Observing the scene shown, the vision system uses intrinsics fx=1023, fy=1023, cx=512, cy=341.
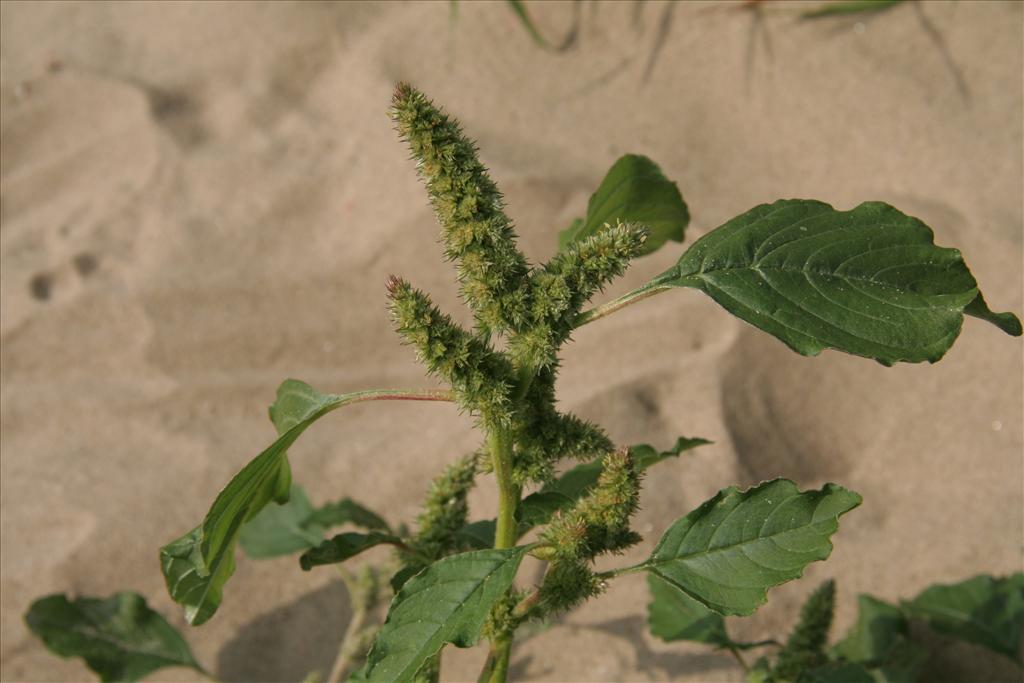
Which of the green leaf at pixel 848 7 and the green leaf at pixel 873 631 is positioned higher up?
the green leaf at pixel 848 7

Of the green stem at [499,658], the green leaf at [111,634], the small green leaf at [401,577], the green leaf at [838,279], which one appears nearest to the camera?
the green leaf at [838,279]

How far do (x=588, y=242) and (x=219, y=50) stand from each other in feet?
9.43

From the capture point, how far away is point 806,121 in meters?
3.46

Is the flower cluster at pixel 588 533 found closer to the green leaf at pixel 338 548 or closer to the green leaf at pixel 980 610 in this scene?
the green leaf at pixel 338 548

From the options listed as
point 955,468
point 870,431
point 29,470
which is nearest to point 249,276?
point 29,470

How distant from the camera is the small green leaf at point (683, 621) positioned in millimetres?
2084

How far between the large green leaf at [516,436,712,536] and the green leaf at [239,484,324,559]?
76 cm


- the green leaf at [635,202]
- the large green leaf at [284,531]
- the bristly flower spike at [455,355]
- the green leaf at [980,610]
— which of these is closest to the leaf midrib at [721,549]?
the bristly flower spike at [455,355]

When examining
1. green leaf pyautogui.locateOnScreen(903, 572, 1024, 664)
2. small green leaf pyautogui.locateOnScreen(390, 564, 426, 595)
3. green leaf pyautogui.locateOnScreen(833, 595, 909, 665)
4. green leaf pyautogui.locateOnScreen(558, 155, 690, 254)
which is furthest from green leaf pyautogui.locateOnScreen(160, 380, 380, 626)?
green leaf pyautogui.locateOnScreen(903, 572, 1024, 664)

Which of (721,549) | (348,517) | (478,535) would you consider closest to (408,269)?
(348,517)

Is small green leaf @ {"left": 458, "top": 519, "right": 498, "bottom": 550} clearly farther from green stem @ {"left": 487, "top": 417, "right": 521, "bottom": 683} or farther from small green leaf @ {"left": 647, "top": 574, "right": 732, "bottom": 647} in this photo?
small green leaf @ {"left": 647, "top": 574, "right": 732, "bottom": 647}

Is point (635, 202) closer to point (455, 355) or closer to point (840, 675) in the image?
point (455, 355)

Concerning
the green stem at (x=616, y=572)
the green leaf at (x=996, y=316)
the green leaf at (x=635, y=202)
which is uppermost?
the green leaf at (x=635, y=202)

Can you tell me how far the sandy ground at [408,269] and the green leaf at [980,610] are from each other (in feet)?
0.54
